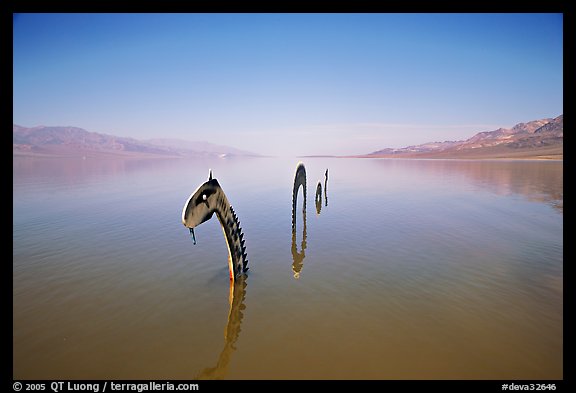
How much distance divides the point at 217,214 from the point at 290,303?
3511 mm

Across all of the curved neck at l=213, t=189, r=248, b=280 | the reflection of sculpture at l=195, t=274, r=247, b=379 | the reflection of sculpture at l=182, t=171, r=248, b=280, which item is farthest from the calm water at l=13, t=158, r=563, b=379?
the reflection of sculpture at l=182, t=171, r=248, b=280

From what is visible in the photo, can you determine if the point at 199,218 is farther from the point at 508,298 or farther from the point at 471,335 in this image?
the point at 508,298

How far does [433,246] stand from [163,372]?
12817mm

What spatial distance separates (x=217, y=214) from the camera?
825cm

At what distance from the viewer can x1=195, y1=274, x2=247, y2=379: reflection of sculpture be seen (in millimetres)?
5766

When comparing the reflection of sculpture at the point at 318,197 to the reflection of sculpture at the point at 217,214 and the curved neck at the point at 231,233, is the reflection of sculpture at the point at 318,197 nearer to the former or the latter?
the curved neck at the point at 231,233

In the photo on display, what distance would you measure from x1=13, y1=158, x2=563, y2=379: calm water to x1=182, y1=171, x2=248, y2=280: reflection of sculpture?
93 centimetres

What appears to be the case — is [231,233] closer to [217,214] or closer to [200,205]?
[217,214]

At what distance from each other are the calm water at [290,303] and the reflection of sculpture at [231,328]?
0.04 meters

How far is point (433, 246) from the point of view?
549 inches

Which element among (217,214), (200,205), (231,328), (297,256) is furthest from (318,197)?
(231,328)
